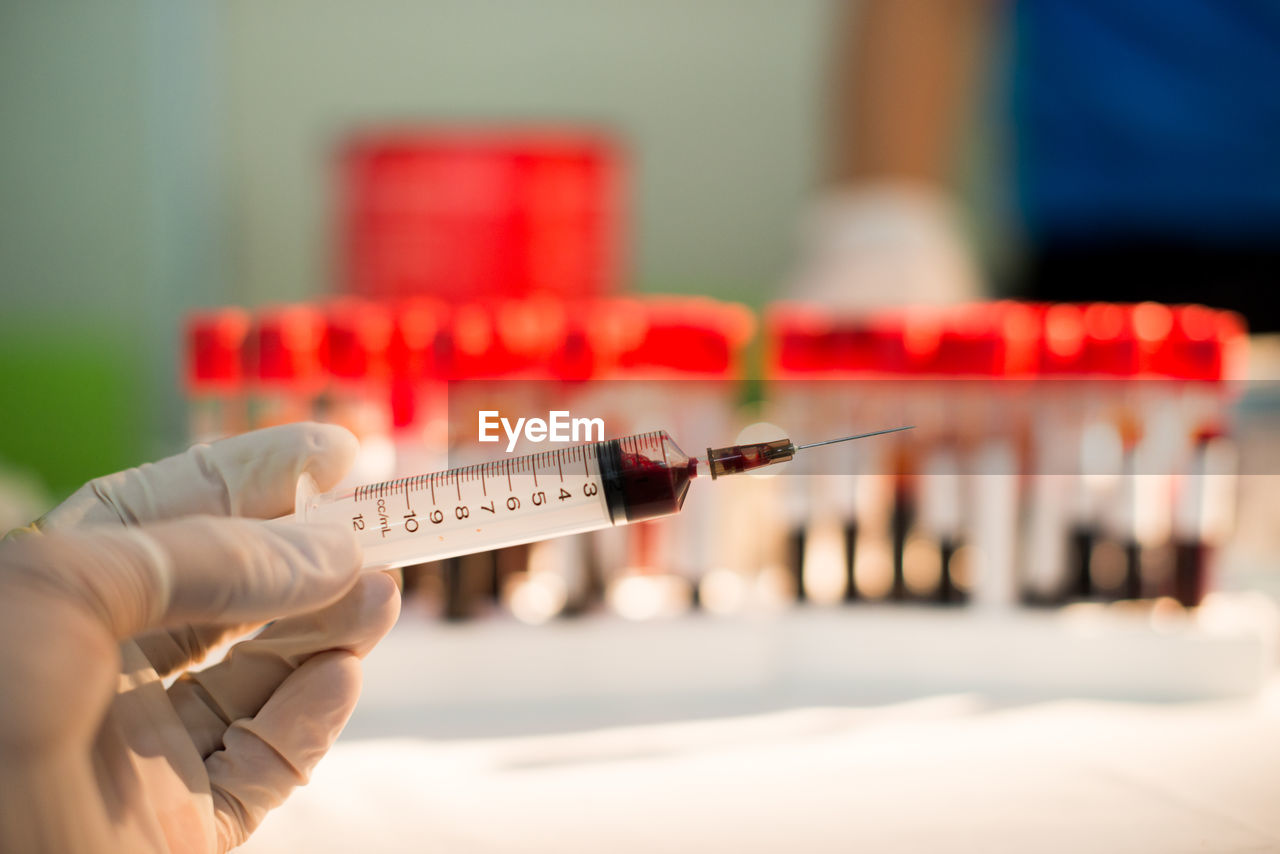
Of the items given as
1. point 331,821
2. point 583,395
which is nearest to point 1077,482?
point 583,395

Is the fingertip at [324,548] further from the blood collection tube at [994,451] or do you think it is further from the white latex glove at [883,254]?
the white latex glove at [883,254]

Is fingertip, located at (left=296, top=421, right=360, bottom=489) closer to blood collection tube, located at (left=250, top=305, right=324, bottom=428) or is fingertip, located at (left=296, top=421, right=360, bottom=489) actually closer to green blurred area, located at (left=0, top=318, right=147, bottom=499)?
blood collection tube, located at (left=250, top=305, right=324, bottom=428)

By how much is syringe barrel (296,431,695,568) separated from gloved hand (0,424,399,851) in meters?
0.03

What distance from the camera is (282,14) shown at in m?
2.57

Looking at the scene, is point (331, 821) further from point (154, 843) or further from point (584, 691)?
point (584, 691)

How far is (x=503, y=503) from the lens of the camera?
22.4 inches

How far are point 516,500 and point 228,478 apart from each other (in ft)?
0.62

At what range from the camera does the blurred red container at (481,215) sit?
1.85 m

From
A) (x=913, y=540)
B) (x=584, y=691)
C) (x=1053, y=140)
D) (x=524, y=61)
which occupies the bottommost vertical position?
(x=584, y=691)

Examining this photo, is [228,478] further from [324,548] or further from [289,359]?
[289,359]

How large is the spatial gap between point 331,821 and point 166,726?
Result: 162 millimetres

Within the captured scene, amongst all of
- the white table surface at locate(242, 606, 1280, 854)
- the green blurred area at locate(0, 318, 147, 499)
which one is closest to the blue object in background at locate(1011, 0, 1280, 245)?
the white table surface at locate(242, 606, 1280, 854)

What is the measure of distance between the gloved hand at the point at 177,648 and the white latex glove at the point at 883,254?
4.54ft

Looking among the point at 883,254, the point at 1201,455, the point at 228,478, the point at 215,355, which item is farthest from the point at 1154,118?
the point at 228,478
